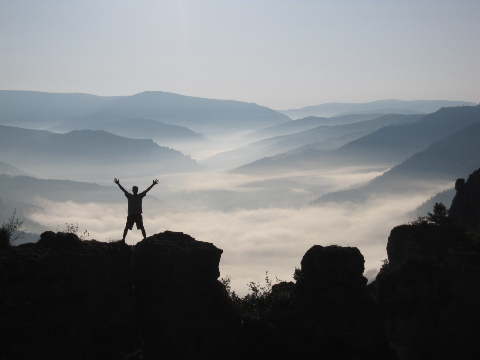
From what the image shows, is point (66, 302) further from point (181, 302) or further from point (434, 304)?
point (434, 304)

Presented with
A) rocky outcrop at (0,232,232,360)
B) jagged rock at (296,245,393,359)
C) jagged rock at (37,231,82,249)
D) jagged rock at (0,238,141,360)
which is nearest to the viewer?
jagged rock at (0,238,141,360)

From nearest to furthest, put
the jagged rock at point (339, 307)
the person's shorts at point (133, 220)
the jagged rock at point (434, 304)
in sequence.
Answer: the jagged rock at point (339, 307)
the person's shorts at point (133, 220)
the jagged rock at point (434, 304)

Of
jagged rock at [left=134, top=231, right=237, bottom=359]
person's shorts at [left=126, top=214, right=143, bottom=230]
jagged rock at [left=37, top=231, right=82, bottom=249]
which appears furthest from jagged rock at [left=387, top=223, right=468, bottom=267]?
jagged rock at [left=37, top=231, right=82, bottom=249]

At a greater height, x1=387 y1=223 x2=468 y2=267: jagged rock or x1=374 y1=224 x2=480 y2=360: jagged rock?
x1=387 y1=223 x2=468 y2=267: jagged rock

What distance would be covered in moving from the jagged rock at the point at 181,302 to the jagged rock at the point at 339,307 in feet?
12.4

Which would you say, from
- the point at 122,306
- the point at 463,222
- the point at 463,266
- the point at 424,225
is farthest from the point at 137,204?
the point at 463,222

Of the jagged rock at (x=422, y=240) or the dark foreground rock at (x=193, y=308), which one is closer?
the dark foreground rock at (x=193, y=308)

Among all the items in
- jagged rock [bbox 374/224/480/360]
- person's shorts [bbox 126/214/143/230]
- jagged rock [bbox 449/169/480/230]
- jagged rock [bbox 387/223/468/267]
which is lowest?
jagged rock [bbox 374/224/480/360]

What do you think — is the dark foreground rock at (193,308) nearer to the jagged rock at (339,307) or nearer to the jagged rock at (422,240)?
the jagged rock at (339,307)

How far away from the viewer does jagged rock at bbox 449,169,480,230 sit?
46.7m

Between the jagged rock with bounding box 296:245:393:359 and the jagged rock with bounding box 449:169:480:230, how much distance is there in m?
28.5

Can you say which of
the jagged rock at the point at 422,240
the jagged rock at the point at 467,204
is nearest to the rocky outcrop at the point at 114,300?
the jagged rock at the point at 422,240

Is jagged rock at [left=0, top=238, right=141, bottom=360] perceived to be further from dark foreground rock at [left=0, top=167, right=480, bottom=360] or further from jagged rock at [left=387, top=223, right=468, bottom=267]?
jagged rock at [left=387, top=223, right=468, bottom=267]

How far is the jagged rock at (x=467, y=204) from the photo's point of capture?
4669 centimetres
